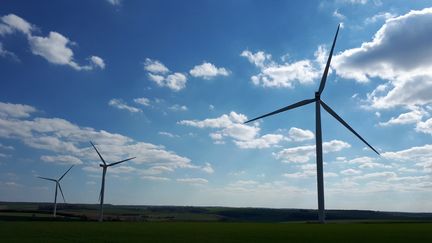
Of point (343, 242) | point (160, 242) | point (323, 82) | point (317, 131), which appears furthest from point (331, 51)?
point (160, 242)

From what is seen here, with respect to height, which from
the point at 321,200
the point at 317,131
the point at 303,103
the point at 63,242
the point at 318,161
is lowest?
the point at 63,242

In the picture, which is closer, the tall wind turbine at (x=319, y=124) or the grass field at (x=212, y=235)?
the grass field at (x=212, y=235)

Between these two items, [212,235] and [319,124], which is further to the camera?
[319,124]

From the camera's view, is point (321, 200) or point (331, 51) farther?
point (331, 51)

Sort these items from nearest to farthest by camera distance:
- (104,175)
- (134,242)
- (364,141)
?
(134,242) < (364,141) < (104,175)

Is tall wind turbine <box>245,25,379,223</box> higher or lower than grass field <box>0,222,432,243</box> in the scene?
higher

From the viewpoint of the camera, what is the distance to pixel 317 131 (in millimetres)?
64625

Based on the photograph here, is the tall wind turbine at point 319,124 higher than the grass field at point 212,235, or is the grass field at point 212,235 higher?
the tall wind turbine at point 319,124

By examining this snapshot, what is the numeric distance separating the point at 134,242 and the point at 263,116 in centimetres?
3682

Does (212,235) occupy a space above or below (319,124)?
below

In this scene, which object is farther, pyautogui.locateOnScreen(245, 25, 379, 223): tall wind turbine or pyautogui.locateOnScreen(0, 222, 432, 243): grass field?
pyautogui.locateOnScreen(245, 25, 379, 223): tall wind turbine

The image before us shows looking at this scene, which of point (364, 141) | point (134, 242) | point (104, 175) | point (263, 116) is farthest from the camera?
point (104, 175)

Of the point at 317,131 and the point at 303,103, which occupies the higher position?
the point at 303,103

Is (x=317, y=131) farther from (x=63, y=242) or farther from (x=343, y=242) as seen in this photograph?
(x=63, y=242)
